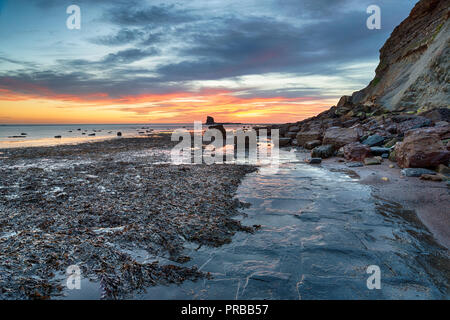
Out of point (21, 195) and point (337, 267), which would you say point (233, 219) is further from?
point (21, 195)

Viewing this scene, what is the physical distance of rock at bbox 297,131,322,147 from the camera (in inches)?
897

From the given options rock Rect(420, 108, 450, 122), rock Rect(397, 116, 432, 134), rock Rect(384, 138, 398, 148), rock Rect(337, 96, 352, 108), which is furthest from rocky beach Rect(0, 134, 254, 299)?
rock Rect(337, 96, 352, 108)

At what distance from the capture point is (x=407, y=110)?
21766mm

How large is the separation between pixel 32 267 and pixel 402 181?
10.8 meters

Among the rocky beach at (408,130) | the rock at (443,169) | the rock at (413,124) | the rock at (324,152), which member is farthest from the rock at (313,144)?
the rock at (443,169)

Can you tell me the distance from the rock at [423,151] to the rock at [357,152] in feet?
10.8

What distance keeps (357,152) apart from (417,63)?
20.0 metres

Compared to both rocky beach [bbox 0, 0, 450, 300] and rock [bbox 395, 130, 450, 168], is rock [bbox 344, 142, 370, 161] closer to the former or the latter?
rocky beach [bbox 0, 0, 450, 300]

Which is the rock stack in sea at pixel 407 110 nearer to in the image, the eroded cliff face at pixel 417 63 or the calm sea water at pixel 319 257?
the eroded cliff face at pixel 417 63

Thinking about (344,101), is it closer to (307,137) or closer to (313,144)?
(307,137)
